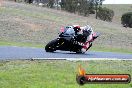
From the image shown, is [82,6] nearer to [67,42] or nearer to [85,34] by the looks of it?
[85,34]

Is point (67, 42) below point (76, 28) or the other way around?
below

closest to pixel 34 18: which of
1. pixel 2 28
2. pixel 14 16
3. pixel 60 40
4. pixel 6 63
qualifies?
pixel 14 16

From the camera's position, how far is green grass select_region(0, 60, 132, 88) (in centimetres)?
878

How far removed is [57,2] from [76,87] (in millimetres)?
93952

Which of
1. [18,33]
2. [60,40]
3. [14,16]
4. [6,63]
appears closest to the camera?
[6,63]

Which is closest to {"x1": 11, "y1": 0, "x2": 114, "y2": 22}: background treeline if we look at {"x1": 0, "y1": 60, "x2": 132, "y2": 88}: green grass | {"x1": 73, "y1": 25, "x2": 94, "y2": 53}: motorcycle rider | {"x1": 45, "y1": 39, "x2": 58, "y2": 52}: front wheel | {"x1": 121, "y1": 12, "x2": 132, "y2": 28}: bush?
{"x1": 121, "y1": 12, "x2": 132, "y2": 28}: bush

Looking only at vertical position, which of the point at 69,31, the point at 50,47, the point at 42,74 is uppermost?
the point at 42,74

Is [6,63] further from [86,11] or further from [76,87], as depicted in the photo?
[86,11]

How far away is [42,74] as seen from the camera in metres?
9.95

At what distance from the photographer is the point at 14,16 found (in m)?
54.8

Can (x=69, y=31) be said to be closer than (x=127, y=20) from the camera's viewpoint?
Yes

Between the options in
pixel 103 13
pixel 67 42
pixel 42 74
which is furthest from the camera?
pixel 103 13

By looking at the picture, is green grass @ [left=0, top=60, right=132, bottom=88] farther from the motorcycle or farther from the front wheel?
the motorcycle

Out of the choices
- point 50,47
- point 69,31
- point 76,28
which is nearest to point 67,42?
point 69,31
